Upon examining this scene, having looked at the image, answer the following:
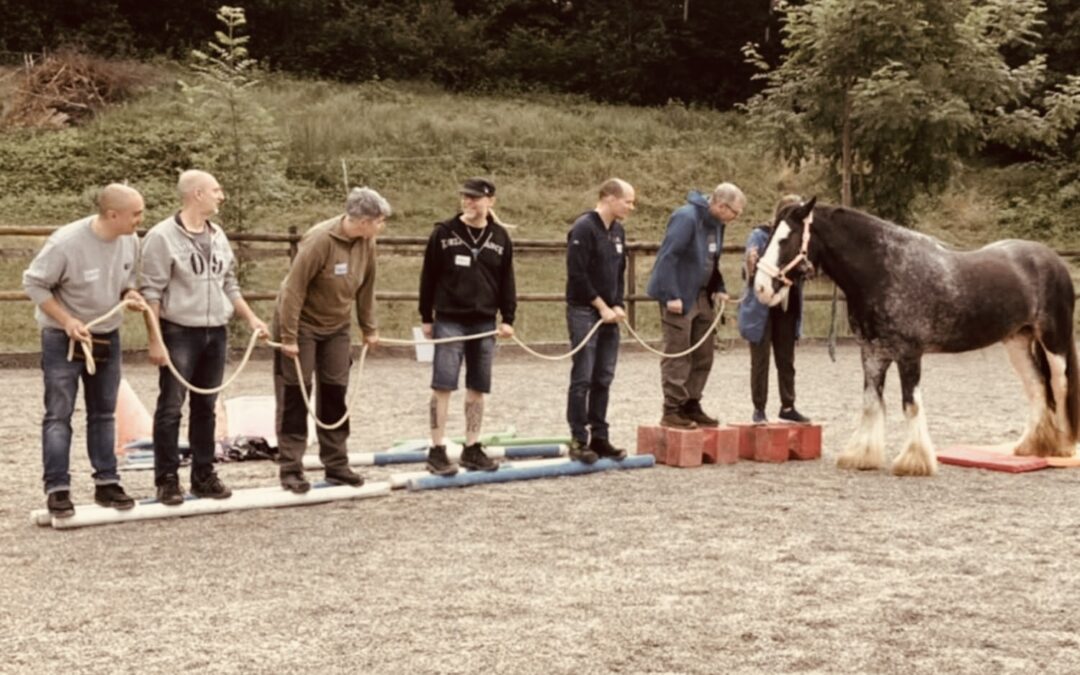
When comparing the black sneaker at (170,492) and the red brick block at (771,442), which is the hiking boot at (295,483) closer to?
the black sneaker at (170,492)

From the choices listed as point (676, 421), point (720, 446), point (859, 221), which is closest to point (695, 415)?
point (676, 421)

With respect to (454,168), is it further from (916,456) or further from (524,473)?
(916,456)

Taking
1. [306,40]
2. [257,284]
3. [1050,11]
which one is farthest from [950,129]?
[306,40]

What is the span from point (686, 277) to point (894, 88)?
969cm

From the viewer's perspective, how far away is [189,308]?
670 centimetres

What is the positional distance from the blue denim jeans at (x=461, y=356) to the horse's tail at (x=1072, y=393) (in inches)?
156

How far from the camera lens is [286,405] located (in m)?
7.27

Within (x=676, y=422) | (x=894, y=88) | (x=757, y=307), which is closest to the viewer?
(x=676, y=422)

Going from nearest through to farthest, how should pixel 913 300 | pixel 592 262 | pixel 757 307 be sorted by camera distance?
pixel 592 262
pixel 913 300
pixel 757 307

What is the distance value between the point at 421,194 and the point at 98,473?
20038 mm

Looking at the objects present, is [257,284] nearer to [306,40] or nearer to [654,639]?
[654,639]

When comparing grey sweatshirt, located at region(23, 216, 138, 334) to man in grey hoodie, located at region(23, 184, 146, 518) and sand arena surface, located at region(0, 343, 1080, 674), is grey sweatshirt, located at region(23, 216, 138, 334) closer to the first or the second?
man in grey hoodie, located at region(23, 184, 146, 518)

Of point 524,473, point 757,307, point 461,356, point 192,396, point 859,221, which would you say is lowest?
point 524,473

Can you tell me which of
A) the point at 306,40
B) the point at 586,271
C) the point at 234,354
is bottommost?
the point at 234,354
